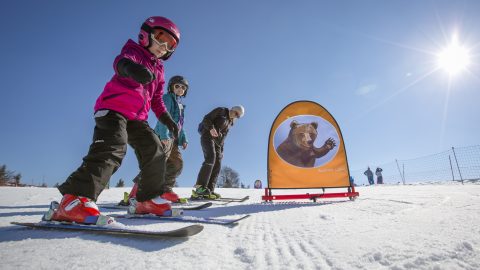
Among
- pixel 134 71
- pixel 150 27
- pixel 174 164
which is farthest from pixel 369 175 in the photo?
pixel 134 71

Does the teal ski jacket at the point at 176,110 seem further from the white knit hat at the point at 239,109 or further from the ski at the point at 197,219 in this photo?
the ski at the point at 197,219

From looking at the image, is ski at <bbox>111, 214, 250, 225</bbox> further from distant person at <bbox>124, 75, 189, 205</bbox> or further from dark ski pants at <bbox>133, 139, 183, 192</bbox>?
dark ski pants at <bbox>133, 139, 183, 192</bbox>

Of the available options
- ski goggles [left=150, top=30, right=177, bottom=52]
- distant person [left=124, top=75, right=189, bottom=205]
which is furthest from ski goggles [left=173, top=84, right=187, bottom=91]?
ski goggles [left=150, top=30, right=177, bottom=52]

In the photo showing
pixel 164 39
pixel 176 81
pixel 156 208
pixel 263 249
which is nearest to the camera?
pixel 263 249

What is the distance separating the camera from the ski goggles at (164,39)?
234 centimetres

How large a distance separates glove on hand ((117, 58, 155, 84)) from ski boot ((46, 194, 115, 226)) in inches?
36.1

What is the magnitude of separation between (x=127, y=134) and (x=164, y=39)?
3.14 ft

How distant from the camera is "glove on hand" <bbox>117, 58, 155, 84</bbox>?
74.5 inches

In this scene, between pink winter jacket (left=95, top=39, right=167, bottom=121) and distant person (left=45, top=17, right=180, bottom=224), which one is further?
pink winter jacket (left=95, top=39, right=167, bottom=121)

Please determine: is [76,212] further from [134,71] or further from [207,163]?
[207,163]

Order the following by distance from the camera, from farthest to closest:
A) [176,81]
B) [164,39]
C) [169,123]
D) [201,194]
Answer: [201,194]
[176,81]
[169,123]
[164,39]

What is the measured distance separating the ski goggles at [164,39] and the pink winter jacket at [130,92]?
140 mm

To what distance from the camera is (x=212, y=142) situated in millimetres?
5035

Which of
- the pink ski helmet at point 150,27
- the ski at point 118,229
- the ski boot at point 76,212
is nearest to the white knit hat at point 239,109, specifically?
the pink ski helmet at point 150,27
